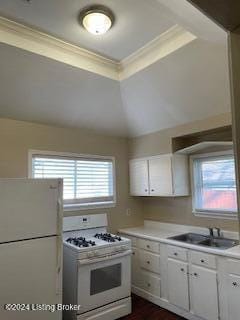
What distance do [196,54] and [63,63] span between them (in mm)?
1401

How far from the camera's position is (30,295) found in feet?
7.38

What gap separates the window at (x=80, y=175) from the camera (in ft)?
10.8

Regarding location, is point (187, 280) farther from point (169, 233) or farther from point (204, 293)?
point (169, 233)

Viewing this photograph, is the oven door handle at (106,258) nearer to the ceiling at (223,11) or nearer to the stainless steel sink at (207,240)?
the stainless steel sink at (207,240)

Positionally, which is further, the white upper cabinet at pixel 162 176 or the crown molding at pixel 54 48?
the white upper cabinet at pixel 162 176

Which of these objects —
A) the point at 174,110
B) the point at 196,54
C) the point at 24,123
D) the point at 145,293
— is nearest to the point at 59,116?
the point at 24,123

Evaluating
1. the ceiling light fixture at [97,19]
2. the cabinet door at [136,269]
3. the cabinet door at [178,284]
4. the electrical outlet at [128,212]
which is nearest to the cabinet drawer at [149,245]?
the cabinet door at [136,269]

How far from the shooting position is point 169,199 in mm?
3854

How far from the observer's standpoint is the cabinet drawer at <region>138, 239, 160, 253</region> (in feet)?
→ 10.6

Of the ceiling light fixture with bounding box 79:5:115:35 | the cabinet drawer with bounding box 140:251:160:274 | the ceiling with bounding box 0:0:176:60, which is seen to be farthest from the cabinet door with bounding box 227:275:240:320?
the ceiling light fixture with bounding box 79:5:115:35

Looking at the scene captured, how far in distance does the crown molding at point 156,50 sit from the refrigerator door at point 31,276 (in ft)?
6.93

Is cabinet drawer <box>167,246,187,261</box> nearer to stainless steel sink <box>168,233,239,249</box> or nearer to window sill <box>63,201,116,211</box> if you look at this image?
stainless steel sink <box>168,233,239,249</box>

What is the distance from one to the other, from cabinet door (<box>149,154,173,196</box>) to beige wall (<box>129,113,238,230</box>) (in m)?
0.15

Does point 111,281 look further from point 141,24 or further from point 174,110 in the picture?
point 141,24
